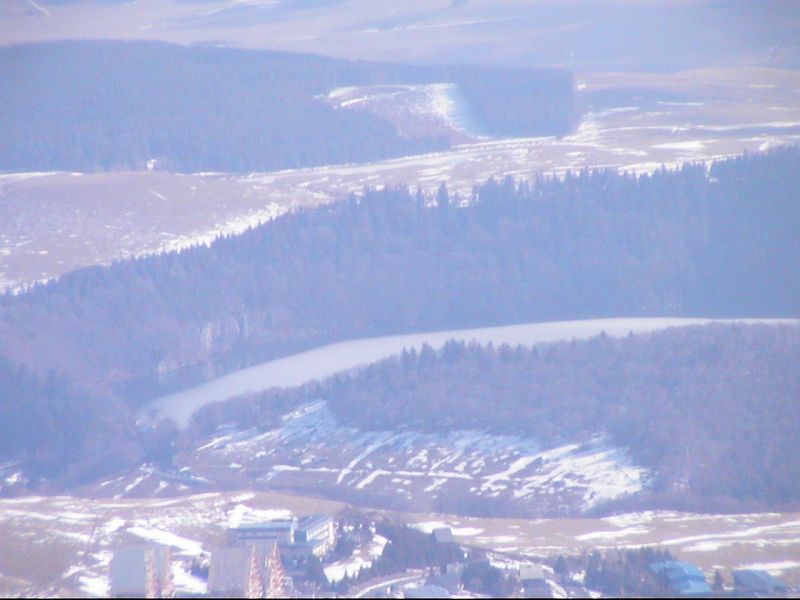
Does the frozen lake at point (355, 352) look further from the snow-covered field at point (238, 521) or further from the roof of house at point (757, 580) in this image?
the roof of house at point (757, 580)

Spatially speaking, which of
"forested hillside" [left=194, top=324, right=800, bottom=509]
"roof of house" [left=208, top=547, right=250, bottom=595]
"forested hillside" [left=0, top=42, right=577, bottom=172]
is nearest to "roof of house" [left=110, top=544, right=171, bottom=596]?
"roof of house" [left=208, top=547, right=250, bottom=595]

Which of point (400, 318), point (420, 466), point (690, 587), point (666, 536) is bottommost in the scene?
point (400, 318)

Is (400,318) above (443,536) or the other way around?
the other way around

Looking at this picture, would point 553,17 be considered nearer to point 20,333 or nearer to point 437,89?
point 437,89

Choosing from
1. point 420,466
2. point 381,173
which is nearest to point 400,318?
point 420,466

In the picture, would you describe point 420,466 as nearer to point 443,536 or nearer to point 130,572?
point 443,536

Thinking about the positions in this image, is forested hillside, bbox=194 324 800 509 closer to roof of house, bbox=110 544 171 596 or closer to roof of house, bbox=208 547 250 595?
roof of house, bbox=208 547 250 595
